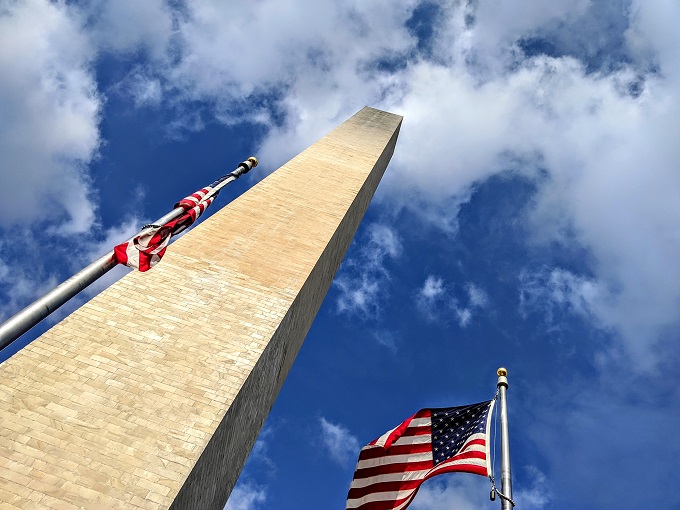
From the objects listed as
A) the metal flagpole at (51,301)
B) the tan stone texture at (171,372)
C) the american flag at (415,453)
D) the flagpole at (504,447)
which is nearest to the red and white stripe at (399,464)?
the american flag at (415,453)

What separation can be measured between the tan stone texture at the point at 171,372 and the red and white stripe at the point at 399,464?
7.64 ft

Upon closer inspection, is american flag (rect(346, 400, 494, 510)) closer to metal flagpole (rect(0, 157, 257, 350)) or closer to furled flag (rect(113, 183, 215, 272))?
furled flag (rect(113, 183, 215, 272))

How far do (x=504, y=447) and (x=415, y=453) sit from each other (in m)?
1.43

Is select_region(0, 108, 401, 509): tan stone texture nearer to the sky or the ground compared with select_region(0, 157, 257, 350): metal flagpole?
nearer to the sky

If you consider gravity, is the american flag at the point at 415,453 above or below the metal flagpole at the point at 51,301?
above

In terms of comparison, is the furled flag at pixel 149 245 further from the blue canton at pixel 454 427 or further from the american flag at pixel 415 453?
the blue canton at pixel 454 427

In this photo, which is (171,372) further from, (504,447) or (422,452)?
(504,447)

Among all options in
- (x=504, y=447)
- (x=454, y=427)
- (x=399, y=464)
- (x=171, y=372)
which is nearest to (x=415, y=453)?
(x=399, y=464)

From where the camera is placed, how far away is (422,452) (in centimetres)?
798

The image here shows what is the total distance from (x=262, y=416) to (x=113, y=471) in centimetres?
546

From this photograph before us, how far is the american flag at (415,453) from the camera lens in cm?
741

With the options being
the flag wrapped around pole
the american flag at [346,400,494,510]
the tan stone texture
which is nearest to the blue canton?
the american flag at [346,400,494,510]

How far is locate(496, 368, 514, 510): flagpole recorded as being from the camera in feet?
20.7

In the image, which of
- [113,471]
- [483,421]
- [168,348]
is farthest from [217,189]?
[483,421]
